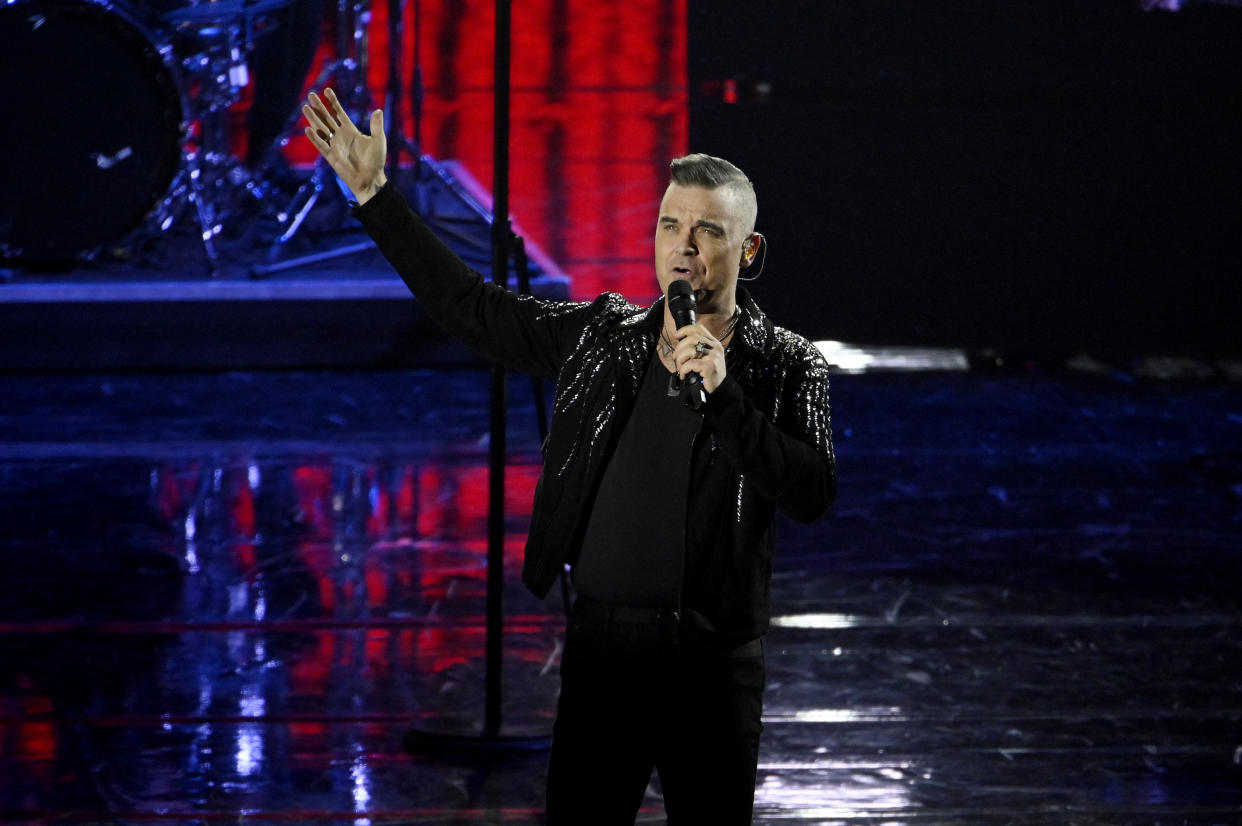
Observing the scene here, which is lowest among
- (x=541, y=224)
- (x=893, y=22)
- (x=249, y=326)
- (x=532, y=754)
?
(x=532, y=754)

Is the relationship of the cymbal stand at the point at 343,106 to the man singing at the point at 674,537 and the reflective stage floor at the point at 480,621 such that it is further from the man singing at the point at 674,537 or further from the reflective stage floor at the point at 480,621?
the man singing at the point at 674,537

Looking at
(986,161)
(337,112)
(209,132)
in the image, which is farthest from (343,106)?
(337,112)

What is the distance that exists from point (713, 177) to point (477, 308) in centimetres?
45

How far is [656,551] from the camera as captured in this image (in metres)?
2.10

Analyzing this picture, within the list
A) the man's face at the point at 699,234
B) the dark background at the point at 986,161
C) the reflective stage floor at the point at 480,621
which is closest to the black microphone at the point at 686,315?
the man's face at the point at 699,234

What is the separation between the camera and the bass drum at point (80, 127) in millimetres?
7895

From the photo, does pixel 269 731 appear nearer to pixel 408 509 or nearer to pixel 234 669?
pixel 234 669

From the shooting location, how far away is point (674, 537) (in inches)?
82.4

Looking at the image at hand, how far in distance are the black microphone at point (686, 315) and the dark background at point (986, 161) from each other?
22.0ft

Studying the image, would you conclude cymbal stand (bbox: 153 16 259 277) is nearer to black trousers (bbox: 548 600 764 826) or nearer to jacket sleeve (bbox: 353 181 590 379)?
jacket sleeve (bbox: 353 181 590 379)

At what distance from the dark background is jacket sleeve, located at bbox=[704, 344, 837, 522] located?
21.5ft

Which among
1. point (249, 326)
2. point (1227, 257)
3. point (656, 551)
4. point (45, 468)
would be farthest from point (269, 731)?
point (1227, 257)

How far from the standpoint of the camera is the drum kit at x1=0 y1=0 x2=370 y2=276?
7832mm

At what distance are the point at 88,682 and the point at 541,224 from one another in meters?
5.04
